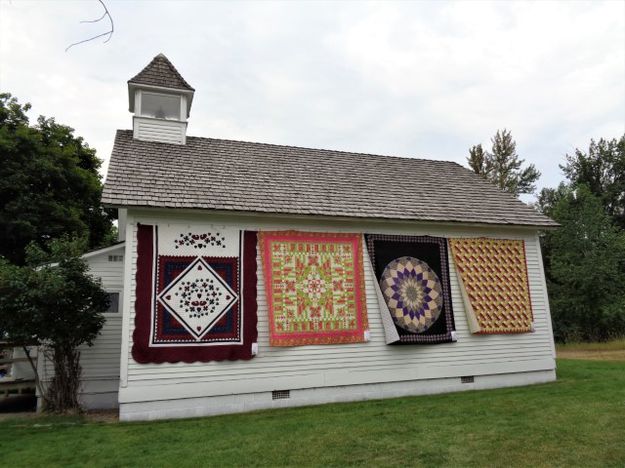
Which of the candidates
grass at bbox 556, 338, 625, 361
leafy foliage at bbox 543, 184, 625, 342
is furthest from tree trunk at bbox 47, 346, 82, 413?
leafy foliage at bbox 543, 184, 625, 342

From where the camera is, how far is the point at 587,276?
21859 mm

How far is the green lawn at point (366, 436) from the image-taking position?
16.5 ft

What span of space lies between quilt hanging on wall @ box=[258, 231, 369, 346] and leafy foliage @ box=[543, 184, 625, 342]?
1741 cm

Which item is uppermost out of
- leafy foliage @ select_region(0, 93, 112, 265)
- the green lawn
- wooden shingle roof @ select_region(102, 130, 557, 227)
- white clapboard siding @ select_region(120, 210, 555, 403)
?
leafy foliage @ select_region(0, 93, 112, 265)

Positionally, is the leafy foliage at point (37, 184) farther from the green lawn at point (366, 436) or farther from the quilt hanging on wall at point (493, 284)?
the quilt hanging on wall at point (493, 284)

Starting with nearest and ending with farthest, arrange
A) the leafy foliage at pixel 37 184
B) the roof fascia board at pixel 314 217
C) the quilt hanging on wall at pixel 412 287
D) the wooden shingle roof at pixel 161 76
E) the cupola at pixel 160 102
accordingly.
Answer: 1. the roof fascia board at pixel 314 217
2. the quilt hanging on wall at pixel 412 287
3. the cupola at pixel 160 102
4. the wooden shingle roof at pixel 161 76
5. the leafy foliage at pixel 37 184

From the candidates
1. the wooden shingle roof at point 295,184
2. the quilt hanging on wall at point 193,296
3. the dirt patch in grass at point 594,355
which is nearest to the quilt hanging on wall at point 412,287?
the wooden shingle roof at point 295,184

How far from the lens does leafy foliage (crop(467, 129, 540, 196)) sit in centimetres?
2856

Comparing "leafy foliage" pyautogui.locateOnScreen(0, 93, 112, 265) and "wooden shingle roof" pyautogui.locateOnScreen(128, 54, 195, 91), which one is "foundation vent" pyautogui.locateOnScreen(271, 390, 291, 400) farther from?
"leafy foliage" pyautogui.locateOnScreen(0, 93, 112, 265)

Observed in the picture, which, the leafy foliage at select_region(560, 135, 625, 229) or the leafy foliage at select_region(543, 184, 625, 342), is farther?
the leafy foliage at select_region(560, 135, 625, 229)

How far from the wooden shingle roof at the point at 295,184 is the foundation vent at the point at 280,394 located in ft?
10.9

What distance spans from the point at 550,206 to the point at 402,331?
93.4 ft

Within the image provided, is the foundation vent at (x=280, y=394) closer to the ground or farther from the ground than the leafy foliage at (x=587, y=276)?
closer to the ground

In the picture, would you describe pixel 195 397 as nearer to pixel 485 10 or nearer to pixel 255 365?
pixel 255 365
